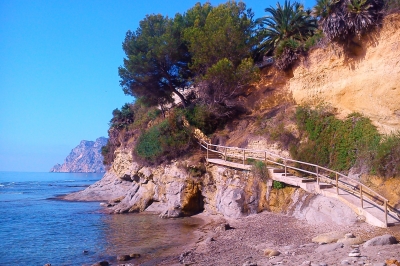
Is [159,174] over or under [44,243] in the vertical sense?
over

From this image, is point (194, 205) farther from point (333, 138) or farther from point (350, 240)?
point (350, 240)

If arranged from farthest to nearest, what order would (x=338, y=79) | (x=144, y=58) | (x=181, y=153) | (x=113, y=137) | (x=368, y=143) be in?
(x=113, y=137) → (x=144, y=58) → (x=181, y=153) → (x=338, y=79) → (x=368, y=143)

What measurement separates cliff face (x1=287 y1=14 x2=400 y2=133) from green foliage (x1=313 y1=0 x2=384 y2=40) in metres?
0.60

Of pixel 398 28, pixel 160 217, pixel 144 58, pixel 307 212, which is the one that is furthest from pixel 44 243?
pixel 398 28

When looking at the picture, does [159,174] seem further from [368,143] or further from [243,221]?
[368,143]

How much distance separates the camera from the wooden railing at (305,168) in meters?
12.9

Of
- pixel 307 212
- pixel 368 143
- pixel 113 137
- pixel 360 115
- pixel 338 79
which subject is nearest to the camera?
pixel 307 212

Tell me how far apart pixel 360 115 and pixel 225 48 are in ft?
32.4

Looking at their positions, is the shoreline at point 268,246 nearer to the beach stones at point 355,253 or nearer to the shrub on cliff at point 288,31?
the beach stones at point 355,253

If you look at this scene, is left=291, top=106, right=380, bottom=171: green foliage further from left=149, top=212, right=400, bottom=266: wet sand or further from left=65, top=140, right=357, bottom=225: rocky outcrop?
left=149, top=212, right=400, bottom=266: wet sand

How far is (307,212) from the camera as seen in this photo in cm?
1351

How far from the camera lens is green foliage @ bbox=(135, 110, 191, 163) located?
23.0 meters

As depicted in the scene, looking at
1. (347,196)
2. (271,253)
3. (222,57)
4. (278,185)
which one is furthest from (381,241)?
(222,57)

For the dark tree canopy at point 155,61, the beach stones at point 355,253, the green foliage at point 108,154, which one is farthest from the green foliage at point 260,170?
the green foliage at point 108,154
